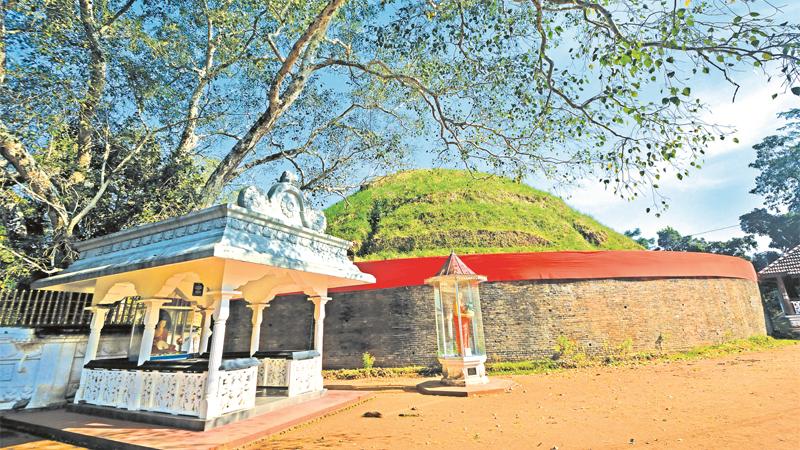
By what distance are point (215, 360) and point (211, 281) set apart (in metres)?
1.15

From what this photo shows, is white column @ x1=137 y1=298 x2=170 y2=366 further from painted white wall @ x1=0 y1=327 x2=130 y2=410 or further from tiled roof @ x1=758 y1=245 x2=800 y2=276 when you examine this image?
tiled roof @ x1=758 y1=245 x2=800 y2=276

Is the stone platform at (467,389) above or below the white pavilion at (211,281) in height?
below

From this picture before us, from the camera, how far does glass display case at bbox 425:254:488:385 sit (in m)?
8.48

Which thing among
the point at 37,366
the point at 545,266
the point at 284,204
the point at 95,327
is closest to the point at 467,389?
the point at 545,266

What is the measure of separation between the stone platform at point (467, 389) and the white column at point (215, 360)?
14.1 ft

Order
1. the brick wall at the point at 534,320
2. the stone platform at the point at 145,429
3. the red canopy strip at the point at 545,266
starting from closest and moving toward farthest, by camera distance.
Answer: the stone platform at the point at 145,429 < the brick wall at the point at 534,320 < the red canopy strip at the point at 545,266

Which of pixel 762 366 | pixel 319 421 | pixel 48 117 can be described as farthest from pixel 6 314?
pixel 762 366

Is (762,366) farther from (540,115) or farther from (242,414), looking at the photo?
(242,414)

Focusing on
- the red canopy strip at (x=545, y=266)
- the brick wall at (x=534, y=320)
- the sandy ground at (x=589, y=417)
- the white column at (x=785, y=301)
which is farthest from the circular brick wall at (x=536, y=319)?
the white column at (x=785, y=301)

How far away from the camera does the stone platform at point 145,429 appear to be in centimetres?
459

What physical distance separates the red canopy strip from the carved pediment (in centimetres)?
437

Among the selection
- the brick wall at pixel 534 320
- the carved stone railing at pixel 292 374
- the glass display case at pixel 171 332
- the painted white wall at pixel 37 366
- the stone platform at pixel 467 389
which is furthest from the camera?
the brick wall at pixel 534 320

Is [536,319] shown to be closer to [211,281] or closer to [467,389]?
[467,389]

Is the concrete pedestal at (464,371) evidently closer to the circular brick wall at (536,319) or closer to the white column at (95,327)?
the circular brick wall at (536,319)
